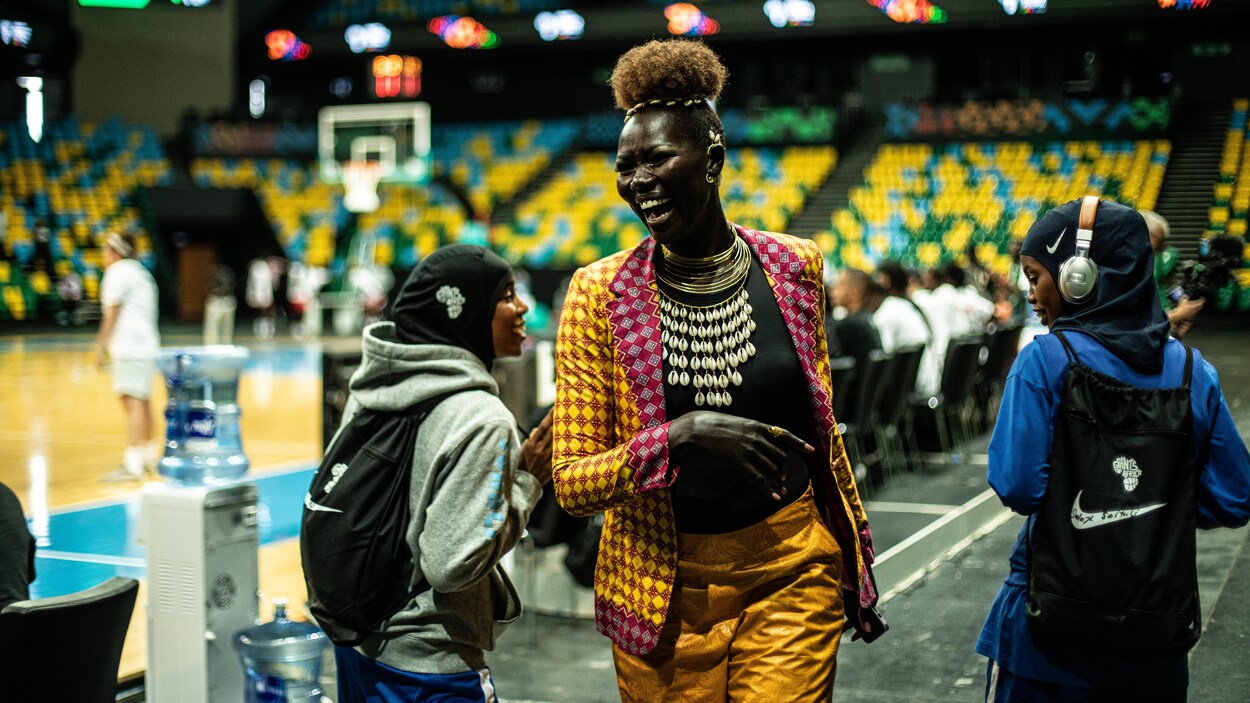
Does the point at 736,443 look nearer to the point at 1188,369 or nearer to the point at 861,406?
the point at 1188,369

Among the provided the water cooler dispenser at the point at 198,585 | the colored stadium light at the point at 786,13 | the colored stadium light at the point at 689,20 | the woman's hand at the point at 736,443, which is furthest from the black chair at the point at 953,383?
the colored stadium light at the point at 689,20

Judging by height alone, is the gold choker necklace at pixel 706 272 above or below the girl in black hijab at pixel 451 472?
above

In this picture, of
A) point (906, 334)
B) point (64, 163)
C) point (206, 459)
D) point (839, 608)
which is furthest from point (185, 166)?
point (839, 608)

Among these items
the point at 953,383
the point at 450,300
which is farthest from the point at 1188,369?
the point at 953,383

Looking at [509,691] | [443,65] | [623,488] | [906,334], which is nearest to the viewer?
[623,488]

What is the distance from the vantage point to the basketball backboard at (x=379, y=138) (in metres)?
28.9

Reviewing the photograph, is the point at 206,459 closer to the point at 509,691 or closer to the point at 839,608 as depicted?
the point at 509,691

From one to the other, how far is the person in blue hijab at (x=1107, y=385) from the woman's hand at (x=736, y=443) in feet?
1.72

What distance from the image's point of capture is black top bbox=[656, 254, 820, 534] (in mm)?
2178

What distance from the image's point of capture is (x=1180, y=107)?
24.0 m

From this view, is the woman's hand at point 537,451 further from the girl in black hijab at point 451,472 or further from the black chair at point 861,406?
the black chair at point 861,406

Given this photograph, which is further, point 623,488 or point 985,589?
point 985,589

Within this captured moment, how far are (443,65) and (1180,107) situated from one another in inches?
714

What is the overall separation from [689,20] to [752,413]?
84.8 feet
